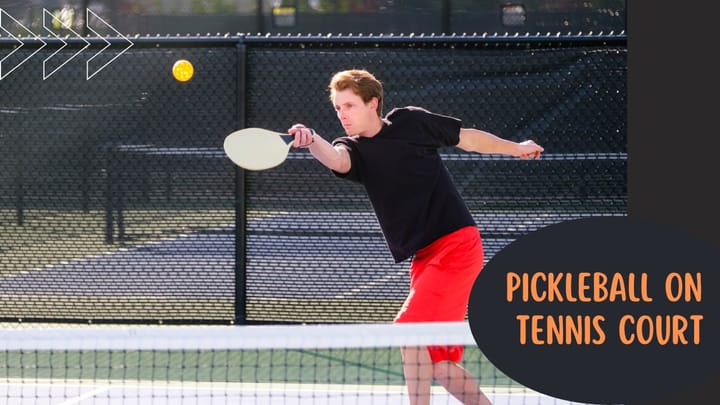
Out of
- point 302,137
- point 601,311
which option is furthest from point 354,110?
point 601,311

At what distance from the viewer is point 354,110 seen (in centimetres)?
402

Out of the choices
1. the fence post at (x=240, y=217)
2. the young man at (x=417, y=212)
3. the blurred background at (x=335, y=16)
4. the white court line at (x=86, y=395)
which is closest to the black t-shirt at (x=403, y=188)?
the young man at (x=417, y=212)

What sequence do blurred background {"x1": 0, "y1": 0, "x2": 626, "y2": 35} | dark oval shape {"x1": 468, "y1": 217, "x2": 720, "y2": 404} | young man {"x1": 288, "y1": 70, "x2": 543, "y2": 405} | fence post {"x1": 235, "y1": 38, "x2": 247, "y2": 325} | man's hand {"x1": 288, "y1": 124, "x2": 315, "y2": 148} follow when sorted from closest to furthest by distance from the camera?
dark oval shape {"x1": 468, "y1": 217, "x2": 720, "y2": 404}
man's hand {"x1": 288, "y1": 124, "x2": 315, "y2": 148}
young man {"x1": 288, "y1": 70, "x2": 543, "y2": 405}
fence post {"x1": 235, "y1": 38, "x2": 247, "y2": 325}
blurred background {"x1": 0, "y1": 0, "x2": 626, "y2": 35}

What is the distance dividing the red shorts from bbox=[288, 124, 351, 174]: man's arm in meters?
0.44

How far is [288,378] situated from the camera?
5492 millimetres

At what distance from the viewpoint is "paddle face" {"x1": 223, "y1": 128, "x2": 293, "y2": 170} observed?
12.3 ft

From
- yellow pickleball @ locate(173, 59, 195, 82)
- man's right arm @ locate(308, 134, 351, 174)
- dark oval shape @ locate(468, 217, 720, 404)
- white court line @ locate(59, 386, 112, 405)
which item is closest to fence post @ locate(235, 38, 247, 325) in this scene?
yellow pickleball @ locate(173, 59, 195, 82)

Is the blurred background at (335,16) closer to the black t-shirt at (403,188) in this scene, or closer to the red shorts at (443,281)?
the black t-shirt at (403,188)

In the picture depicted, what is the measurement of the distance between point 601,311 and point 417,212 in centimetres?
82

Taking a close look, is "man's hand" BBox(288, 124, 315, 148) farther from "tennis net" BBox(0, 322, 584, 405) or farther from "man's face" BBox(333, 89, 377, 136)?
"tennis net" BBox(0, 322, 584, 405)

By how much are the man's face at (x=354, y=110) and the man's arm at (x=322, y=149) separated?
0.10 metres

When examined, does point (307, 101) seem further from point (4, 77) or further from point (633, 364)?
point (633, 364)

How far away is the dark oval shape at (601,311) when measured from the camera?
353cm

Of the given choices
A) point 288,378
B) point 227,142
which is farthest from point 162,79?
point 227,142
